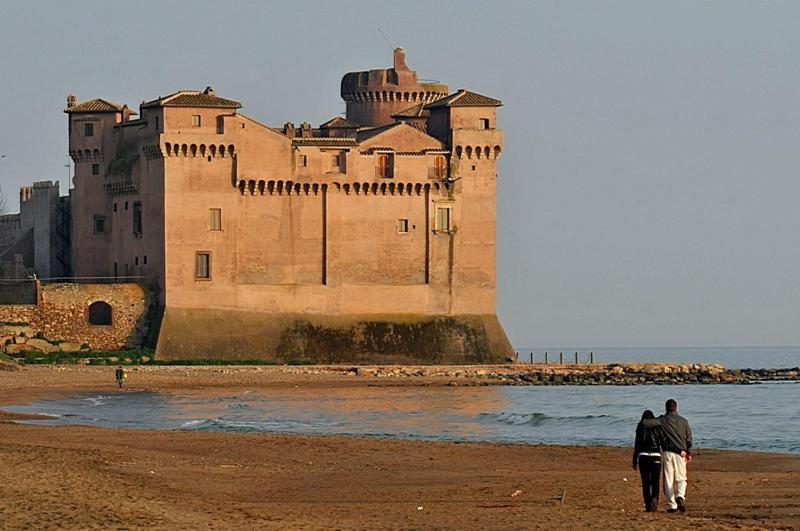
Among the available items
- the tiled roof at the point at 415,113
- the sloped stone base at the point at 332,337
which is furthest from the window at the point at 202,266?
the tiled roof at the point at 415,113

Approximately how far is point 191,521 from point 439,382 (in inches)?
1712

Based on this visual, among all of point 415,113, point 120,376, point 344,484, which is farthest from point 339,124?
point 344,484

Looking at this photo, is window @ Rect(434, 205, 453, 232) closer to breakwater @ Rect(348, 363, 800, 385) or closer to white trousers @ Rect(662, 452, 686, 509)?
breakwater @ Rect(348, 363, 800, 385)

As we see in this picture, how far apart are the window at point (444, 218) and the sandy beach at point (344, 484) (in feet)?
115

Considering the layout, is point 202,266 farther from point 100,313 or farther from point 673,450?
point 673,450

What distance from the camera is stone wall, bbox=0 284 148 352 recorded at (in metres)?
70.4

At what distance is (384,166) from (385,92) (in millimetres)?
14570

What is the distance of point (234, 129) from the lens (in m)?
72.6

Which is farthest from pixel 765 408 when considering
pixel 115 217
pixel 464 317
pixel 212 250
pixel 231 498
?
pixel 231 498

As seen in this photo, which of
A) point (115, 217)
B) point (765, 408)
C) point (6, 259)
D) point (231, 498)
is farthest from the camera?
point (6, 259)

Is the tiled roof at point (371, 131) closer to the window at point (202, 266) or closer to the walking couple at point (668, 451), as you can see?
the window at point (202, 266)

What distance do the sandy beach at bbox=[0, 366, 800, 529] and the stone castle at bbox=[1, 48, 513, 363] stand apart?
30012 mm

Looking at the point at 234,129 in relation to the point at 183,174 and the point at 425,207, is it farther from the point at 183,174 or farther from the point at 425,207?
the point at 425,207

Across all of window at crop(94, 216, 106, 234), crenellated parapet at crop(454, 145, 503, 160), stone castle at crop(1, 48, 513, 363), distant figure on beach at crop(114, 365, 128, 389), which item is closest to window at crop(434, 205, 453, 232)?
stone castle at crop(1, 48, 513, 363)
